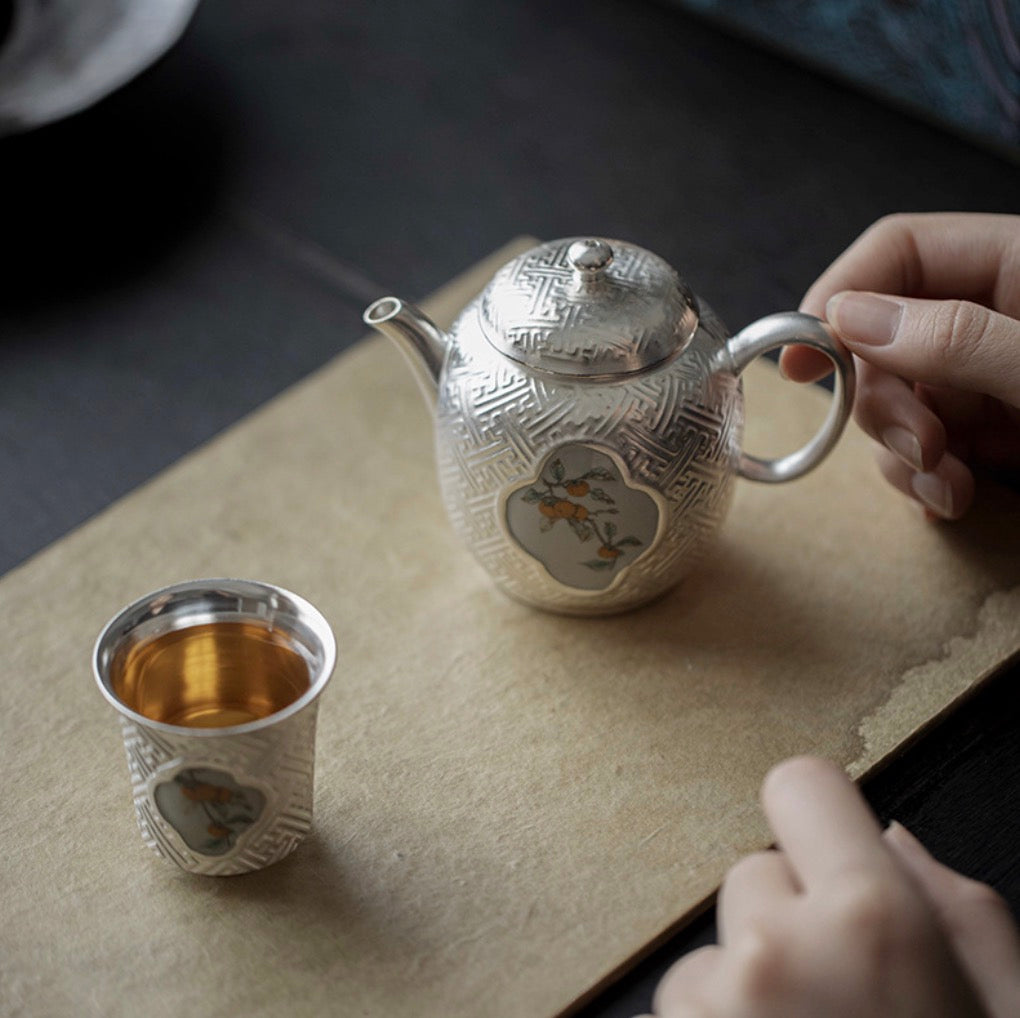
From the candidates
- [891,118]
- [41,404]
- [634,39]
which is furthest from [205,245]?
[891,118]

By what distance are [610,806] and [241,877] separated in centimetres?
17

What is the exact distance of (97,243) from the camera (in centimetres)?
103

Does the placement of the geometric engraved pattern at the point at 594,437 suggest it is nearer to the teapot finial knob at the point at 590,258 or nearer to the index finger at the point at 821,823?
the teapot finial knob at the point at 590,258

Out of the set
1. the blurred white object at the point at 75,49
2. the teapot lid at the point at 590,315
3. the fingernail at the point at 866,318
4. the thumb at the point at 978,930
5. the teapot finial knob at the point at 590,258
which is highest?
the teapot finial knob at the point at 590,258

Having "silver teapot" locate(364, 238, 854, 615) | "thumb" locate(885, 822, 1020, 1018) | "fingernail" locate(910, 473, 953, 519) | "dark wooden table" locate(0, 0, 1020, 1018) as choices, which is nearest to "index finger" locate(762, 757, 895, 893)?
"thumb" locate(885, 822, 1020, 1018)

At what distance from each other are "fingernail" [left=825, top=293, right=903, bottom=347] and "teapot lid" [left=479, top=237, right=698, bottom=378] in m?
0.09

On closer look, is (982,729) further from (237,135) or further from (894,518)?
(237,135)

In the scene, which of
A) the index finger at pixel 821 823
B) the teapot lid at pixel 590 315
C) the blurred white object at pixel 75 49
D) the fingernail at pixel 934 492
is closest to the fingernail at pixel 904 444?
the fingernail at pixel 934 492

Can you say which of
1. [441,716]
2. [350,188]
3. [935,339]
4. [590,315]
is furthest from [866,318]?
[350,188]

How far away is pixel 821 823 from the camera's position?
52cm

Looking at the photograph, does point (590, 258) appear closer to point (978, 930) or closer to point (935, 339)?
point (935, 339)

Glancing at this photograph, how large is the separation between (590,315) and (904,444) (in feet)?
0.69

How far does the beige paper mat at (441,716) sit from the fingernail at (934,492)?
0.07 feet

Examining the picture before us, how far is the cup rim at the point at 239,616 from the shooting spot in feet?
1.83
